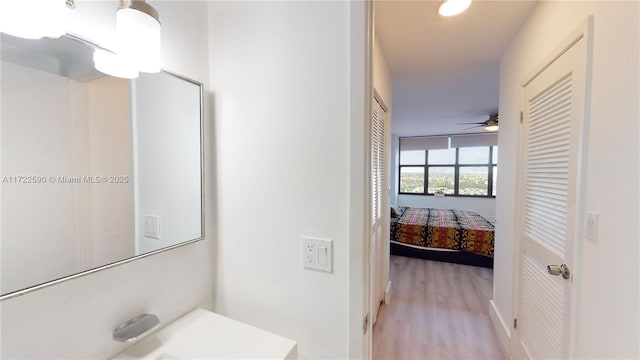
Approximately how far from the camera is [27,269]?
594 millimetres

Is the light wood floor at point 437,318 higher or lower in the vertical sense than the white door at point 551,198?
lower

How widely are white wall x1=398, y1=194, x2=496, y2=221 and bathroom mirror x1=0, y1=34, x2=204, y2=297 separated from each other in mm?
6750

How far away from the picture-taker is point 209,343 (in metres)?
0.87

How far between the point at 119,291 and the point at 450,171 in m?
7.25

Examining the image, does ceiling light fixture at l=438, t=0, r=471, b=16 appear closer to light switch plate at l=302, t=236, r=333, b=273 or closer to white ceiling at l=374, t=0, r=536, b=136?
white ceiling at l=374, t=0, r=536, b=136

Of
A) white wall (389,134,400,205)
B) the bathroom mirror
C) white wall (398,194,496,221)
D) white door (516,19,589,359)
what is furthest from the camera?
white wall (389,134,400,205)

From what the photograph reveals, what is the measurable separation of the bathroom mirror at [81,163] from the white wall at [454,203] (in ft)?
22.1

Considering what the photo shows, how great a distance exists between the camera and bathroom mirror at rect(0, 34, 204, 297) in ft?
1.90

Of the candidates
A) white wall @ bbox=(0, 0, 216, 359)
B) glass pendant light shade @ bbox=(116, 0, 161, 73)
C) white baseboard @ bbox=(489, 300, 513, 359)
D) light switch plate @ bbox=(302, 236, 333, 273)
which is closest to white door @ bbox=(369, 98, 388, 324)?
white baseboard @ bbox=(489, 300, 513, 359)

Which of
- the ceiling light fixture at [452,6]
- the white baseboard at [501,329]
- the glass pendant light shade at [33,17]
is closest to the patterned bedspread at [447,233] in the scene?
the white baseboard at [501,329]

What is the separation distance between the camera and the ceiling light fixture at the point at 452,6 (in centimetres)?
139

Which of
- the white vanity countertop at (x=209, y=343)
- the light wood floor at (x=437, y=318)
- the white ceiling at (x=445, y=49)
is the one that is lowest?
the light wood floor at (x=437, y=318)

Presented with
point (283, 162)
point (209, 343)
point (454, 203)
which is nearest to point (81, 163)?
point (283, 162)

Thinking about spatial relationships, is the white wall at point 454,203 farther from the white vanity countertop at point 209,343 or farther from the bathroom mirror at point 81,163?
the bathroom mirror at point 81,163
